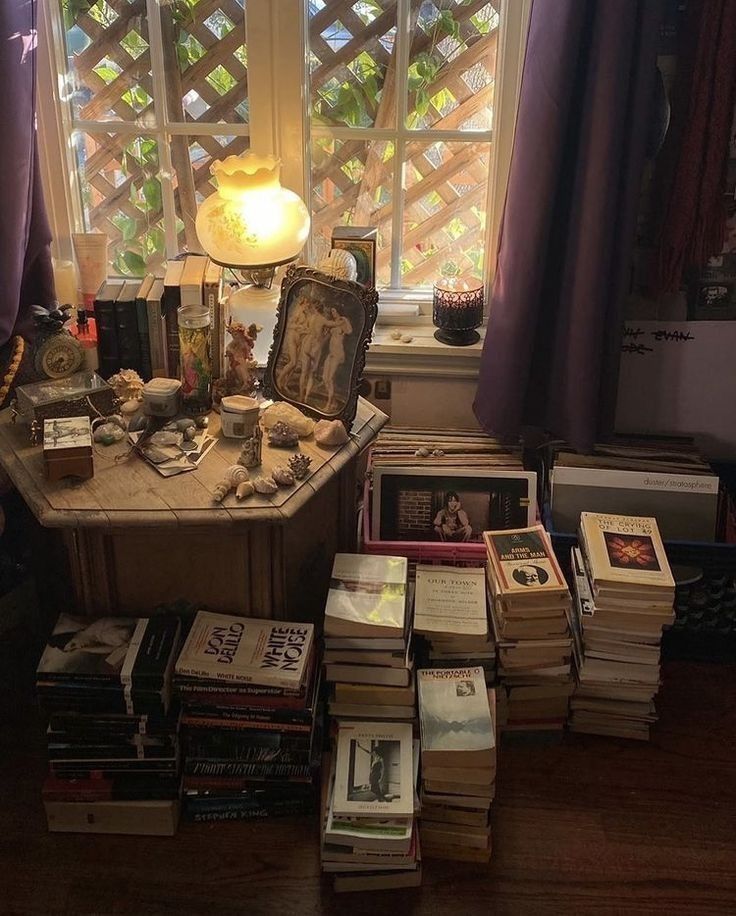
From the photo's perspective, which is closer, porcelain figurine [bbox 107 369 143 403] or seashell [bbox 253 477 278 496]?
seashell [bbox 253 477 278 496]

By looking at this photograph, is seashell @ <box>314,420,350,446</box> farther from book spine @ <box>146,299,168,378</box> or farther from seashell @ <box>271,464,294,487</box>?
book spine @ <box>146,299,168,378</box>

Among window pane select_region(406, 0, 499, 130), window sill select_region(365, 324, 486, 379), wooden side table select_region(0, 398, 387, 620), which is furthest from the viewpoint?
window sill select_region(365, 324, 486, 379)

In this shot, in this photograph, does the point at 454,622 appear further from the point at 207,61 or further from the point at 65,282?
the point at 207,61

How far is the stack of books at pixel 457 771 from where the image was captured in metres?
1.69

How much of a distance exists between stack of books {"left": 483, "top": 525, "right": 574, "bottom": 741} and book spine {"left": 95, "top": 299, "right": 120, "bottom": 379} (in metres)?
0.88

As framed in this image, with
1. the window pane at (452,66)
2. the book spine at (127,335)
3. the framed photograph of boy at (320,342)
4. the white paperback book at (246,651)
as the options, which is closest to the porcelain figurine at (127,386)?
the book spine at (127,335)

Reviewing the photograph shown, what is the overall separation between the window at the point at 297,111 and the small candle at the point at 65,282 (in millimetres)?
183

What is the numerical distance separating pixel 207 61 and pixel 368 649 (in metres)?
1.39

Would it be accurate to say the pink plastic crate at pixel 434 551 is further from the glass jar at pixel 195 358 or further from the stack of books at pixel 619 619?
the glass jar at pixel 195 358

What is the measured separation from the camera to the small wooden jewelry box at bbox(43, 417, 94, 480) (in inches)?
66.2

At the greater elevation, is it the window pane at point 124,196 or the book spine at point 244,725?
the window pane at point 124,196

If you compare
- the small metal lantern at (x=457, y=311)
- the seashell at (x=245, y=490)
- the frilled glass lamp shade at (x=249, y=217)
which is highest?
the frilled glass lamp shade at (x=249, y=217)

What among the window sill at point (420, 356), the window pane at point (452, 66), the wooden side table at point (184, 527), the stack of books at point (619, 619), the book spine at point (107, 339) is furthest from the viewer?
the window sill at point (420, 356)

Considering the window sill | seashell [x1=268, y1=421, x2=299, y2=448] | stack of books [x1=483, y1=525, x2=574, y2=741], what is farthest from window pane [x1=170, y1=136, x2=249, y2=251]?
stack of books [x1=483, y1=525, x2=574, y2=741]
